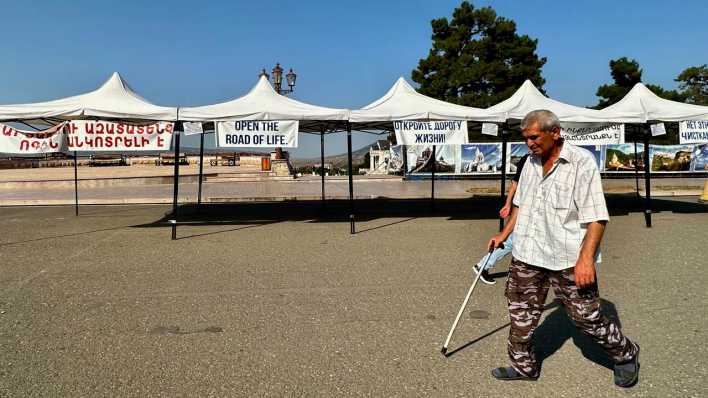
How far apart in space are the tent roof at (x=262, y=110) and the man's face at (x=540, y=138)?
6435 mm

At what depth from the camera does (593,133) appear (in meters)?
10.7

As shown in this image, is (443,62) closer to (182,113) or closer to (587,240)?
(182,113)

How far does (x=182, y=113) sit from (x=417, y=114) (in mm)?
4398

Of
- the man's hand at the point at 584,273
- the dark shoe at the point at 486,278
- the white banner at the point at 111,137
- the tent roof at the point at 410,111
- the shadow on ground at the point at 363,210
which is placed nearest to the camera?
the man's hand at the point at 584,273

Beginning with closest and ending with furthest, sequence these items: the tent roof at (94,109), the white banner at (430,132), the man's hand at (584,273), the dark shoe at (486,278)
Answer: the man's hand at (584,273), the dark shoe at (486,278), the tent roof at (94,109), the white banner at (430,132)

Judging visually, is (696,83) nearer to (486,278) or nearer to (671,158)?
(671,158)

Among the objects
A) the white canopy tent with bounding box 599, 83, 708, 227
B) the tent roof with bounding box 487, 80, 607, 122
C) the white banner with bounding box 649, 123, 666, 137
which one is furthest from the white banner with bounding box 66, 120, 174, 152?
the white banner with bounding box 649, 123, 666, 137

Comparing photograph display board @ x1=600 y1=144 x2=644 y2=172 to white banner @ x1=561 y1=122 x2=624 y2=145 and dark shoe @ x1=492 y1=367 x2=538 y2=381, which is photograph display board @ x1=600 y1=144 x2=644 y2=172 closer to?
white banner @ x1=561 y1=122 x2=624 y2=145

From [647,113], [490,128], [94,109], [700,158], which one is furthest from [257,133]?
[700,158]

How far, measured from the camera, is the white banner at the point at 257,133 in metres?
9.07

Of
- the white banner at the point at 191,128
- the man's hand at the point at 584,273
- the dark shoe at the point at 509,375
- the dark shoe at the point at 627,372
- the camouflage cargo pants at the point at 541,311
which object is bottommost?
the dark shoe at the point at 509,375

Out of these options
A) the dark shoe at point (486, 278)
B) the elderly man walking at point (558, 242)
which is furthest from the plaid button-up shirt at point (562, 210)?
the dark shoe at point (486, 278)

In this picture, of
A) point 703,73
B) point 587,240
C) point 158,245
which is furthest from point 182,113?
point 703,73

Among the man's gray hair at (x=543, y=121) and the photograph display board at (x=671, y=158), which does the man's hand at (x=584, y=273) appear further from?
the photograph display board at (x=671, y=158)
